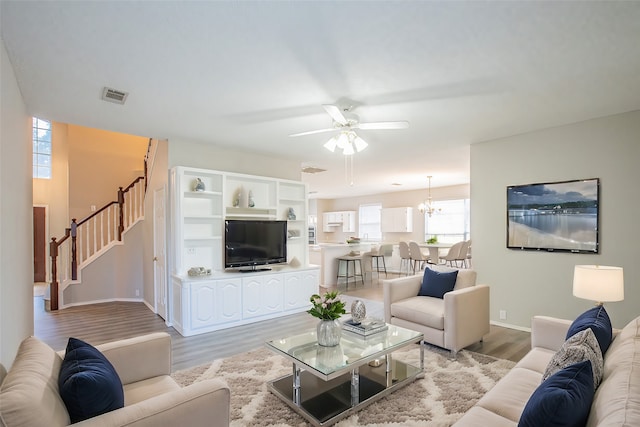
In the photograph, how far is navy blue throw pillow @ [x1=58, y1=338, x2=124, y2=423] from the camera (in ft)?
4.22

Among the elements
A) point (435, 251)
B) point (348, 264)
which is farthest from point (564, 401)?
point (435, 251)

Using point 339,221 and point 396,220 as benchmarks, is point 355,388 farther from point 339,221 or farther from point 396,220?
point 339,221

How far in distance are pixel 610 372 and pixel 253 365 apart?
8.91 ft

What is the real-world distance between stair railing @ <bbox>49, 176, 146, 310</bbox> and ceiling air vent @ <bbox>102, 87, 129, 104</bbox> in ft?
11.7

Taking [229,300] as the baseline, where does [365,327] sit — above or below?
above

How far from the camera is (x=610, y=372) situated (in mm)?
1402

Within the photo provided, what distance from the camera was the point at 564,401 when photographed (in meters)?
1.10

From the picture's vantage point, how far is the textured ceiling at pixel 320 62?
1.81 m

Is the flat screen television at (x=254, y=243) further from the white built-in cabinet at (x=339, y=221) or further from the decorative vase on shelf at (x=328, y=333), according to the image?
the white built-in cabinet at (x=339, y=221)

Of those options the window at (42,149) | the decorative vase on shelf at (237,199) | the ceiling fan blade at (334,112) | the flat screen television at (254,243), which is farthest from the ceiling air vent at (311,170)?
the window at (42,149)

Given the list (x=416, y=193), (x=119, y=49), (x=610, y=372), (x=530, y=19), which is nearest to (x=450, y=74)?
(x=530, y=19)

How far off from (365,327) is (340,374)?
0.79 m

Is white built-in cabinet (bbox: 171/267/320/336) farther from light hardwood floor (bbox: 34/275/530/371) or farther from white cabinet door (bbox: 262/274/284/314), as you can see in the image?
light hardwood floor (bbox: 34/275/530/371)

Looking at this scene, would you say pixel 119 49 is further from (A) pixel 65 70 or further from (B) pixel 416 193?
(B) pixel 416 193
